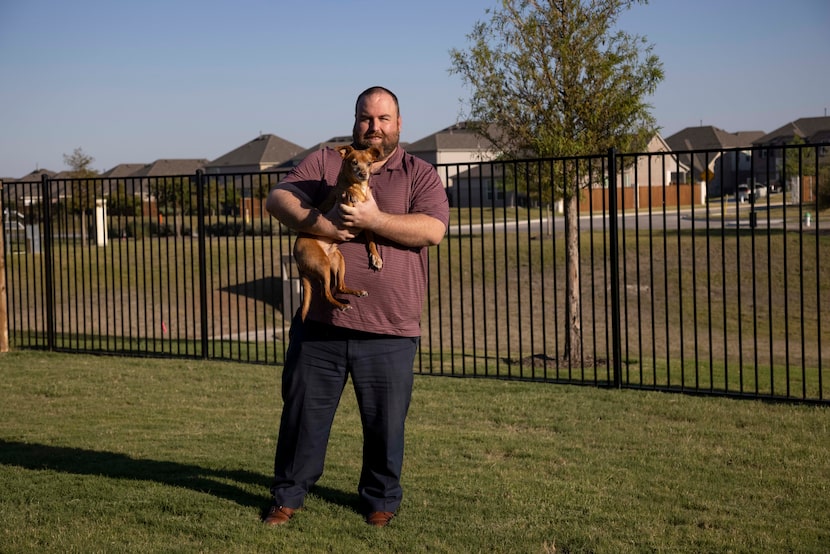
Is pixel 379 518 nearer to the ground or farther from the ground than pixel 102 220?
nearer to the ground

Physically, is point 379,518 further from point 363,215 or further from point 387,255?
point 363,215

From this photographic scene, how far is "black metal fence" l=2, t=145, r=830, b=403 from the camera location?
887 centimetres

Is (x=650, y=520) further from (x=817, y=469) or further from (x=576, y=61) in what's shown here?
(x=576, y=61)

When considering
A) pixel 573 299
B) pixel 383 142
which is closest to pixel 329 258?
pixel 383 142

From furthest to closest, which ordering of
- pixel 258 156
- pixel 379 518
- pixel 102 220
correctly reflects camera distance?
pixel 258 156 → pixel 102 220 → pixel 379 518

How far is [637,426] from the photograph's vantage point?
714 centimetres

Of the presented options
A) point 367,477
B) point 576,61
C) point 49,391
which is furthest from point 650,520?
point 576,61

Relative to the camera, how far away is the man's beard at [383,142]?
14.0 feet

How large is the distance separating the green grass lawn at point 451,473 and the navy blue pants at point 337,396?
272mm

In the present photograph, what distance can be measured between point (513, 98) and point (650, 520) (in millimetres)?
7287

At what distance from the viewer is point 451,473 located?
18.5 feet

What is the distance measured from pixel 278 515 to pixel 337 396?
0.67 m

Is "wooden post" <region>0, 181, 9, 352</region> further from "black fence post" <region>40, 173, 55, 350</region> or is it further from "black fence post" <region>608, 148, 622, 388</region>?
"black fence post" <region>608, 148, 622, 388</region>

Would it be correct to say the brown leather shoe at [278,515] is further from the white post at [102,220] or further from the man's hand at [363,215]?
the white post at [102,220]
